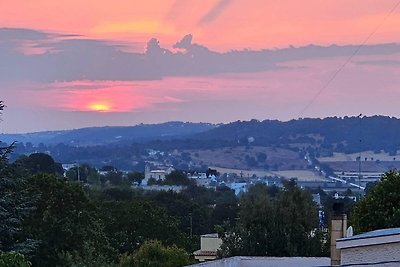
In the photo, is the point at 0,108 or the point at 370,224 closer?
the point at 370,224

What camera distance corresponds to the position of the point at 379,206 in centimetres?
3169

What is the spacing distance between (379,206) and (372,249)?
15650 mm

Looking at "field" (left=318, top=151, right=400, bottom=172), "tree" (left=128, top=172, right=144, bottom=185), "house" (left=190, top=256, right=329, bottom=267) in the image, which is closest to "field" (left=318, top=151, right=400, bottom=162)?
"field" (left=318, top=151, right=400, bottom=172)

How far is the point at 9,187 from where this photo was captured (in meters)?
34.8

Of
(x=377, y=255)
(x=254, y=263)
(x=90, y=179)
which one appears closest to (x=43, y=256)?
(x=254, y=263)

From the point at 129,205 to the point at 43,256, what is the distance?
50.1 feet

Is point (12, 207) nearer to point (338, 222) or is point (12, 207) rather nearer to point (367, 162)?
point (338, 222)

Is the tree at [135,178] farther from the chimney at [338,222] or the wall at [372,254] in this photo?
the wall at [372,254]

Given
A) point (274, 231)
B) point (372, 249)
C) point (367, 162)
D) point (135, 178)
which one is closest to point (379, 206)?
point (274, 231)

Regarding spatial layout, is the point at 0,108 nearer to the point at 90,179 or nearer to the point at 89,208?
the point at 89,208

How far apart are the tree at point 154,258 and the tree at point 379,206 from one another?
24.0 feet

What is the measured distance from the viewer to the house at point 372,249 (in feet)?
52.2

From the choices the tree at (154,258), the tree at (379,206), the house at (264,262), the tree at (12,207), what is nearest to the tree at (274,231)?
the tree at (154,258)

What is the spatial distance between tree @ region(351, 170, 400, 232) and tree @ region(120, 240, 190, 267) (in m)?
7.30
